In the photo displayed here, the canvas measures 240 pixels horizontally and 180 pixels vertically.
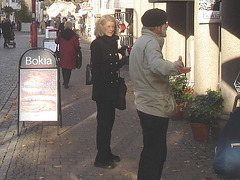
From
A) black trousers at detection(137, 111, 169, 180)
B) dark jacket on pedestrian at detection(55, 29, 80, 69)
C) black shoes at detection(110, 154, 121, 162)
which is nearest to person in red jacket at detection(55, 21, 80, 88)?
dark jacket on pedestrian at detection(55, 29, 80, 69)

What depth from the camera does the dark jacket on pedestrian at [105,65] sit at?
6.30 metres

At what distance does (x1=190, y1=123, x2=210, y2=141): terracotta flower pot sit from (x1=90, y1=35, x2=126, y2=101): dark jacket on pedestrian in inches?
69.9

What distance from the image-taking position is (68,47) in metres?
13.7

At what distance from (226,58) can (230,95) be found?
21.4 inches

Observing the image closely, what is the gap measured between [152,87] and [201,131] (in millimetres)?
3071

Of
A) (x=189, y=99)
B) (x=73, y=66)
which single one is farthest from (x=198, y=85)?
(x=73, y=66)

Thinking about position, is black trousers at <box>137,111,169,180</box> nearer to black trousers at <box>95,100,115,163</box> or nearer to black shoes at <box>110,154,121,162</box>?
black trousers at <box>95,100,115,163</box>

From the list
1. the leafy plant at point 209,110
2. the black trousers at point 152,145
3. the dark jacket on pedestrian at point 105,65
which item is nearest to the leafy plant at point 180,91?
the leafy plant at point 209,110

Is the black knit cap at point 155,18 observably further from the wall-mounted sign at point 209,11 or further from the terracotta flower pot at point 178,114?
the terracotta flower pot at point 178,114

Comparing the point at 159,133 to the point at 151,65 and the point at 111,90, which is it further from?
the point at 111,90

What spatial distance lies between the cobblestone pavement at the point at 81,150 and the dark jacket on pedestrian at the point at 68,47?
3.14 metres

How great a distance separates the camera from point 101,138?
6.48m

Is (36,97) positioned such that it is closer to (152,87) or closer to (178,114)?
(178,114)

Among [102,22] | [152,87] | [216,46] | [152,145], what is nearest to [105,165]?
[152,145]
